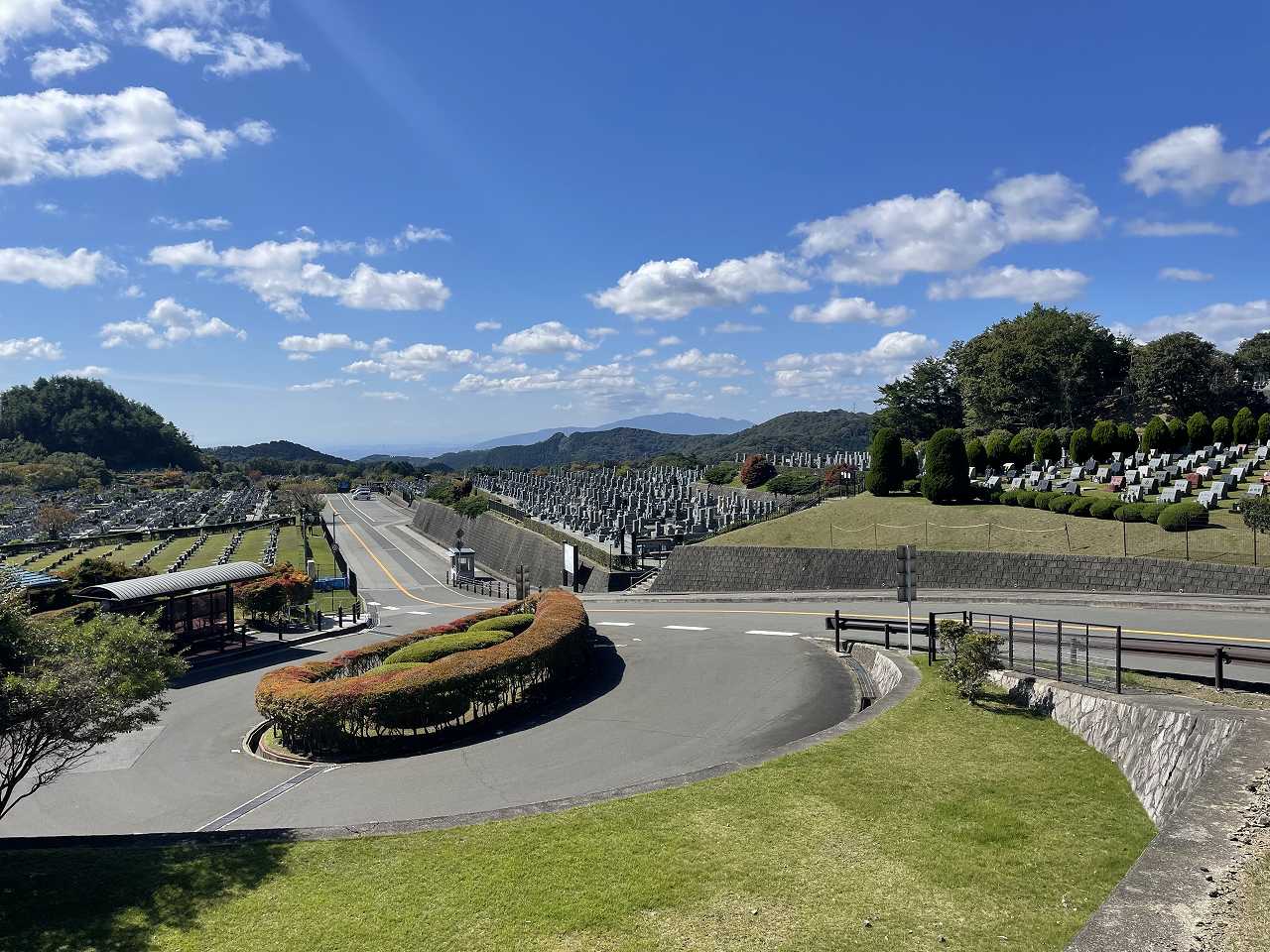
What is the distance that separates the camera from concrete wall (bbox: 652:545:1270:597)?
878 inches

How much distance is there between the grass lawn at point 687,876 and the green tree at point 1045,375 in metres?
57.6

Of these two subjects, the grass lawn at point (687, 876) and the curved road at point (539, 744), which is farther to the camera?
the curved road at point (539, 744)

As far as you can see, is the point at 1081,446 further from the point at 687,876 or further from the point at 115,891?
the point at 115,891

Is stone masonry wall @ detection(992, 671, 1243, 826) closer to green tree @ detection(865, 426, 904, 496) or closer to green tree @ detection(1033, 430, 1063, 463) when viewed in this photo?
green tree @ detection(865, 426, 904, 496)

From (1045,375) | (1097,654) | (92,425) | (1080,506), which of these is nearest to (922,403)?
(1045,375)

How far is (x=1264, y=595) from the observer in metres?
20.6

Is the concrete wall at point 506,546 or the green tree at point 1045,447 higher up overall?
the green tree at point 1045,447

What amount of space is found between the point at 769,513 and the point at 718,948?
34.5m

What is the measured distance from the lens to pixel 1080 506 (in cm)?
2855

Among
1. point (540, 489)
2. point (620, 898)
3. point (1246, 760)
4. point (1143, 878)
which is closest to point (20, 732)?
point (620, 898)

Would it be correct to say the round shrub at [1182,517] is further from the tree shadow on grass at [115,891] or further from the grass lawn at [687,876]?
the tree shadow on grass at [115,891]

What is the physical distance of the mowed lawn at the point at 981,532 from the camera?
24.0 meters

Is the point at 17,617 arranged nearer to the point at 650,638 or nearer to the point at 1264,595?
the point at 650,638

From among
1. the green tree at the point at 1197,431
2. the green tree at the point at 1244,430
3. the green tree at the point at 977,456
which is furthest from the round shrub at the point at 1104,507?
the green tree at the point at 1244,430
